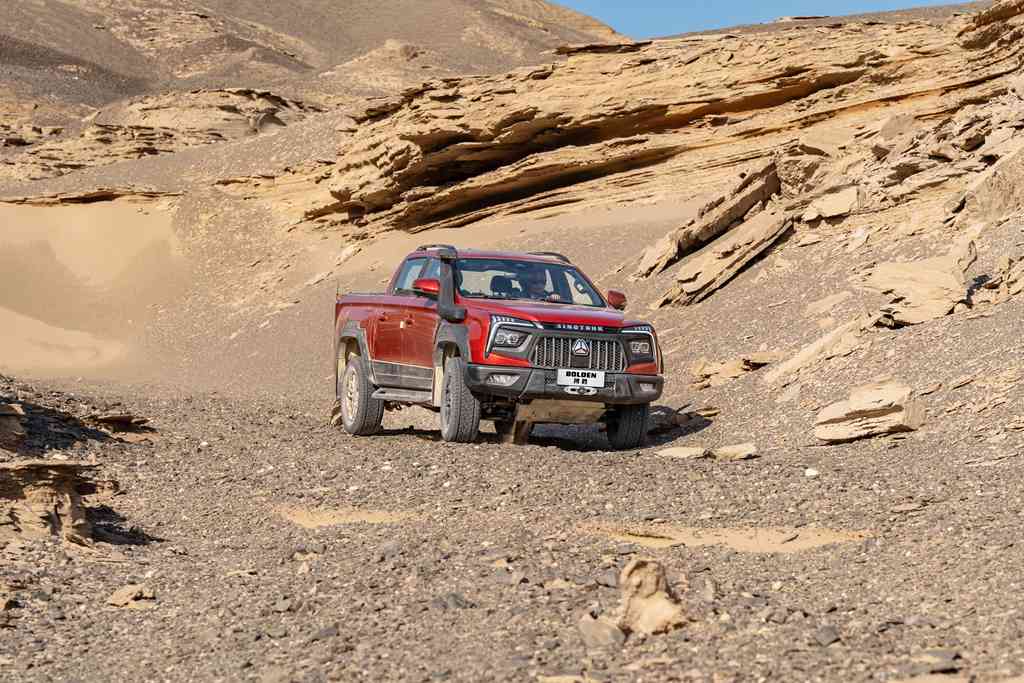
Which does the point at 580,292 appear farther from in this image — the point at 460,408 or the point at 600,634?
the point at 600,634

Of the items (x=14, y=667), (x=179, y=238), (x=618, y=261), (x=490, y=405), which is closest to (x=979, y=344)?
(x=490, y=405)

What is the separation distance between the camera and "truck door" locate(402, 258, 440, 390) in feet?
42.2

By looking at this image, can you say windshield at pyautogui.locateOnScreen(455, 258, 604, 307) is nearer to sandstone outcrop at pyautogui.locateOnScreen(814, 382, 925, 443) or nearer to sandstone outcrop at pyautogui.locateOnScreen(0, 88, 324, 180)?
sandstone outcrop at pyautogui.locateOnScreen(814, 382, 925, 443)

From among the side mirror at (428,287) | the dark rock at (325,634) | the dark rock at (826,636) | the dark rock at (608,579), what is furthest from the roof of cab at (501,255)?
the dark rock at (826,636)

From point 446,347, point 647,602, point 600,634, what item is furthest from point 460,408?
point 600,634

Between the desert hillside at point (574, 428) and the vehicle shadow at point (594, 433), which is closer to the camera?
the desert hillside at point (574, 428)

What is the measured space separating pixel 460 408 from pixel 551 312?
3.88 ft

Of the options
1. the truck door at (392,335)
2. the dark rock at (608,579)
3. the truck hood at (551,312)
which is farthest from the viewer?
the truck door at (392,335)

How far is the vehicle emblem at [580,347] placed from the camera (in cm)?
1217

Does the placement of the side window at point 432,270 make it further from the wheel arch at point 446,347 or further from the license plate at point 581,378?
the license plate at point 581,378

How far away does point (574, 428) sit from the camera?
49.7 feet

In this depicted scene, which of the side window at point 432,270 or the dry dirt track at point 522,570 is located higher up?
the side window at point 432,270

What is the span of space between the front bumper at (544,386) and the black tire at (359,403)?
6.59 ft

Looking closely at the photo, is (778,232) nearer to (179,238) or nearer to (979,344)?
(979,344)
